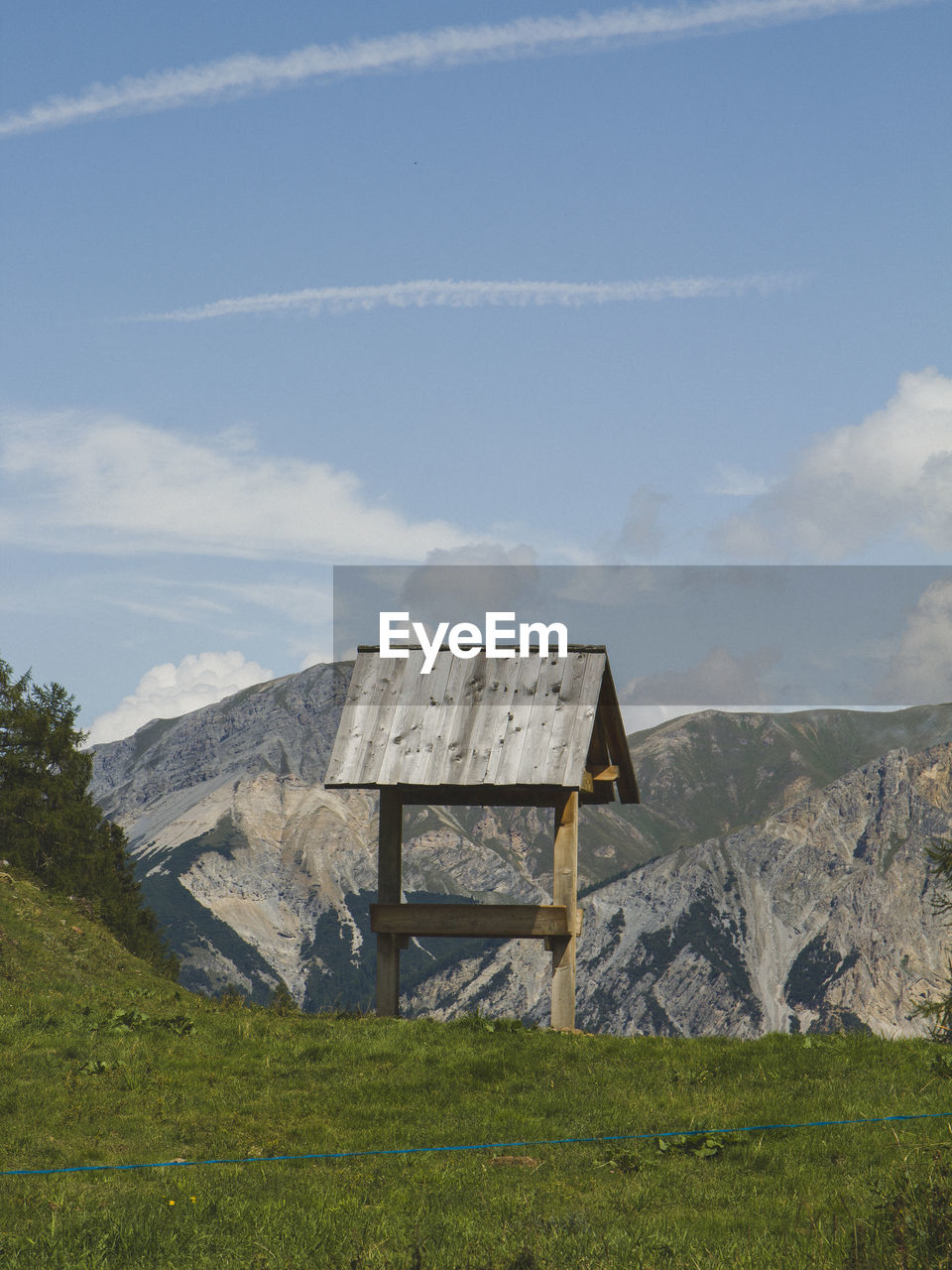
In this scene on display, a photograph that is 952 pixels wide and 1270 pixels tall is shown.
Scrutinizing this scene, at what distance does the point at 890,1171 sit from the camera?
432 inches

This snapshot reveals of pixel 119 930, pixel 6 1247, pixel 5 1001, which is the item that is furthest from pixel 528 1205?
pixel 119 930

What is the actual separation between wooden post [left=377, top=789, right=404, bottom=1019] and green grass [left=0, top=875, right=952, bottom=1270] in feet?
9.68

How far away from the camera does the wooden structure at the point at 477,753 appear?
22953mm

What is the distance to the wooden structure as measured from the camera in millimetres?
22953

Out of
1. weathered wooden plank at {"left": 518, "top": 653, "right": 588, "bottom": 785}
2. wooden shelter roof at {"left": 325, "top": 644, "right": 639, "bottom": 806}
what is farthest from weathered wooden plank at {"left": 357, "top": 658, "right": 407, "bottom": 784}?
weathered wooden plank at {"left": 518, "top": 653, "right": 588, "bottom": 785}

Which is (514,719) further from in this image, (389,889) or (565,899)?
(389,889)

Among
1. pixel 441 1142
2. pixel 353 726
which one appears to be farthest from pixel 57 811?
pixel 441 1142

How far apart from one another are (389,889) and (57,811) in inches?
1292

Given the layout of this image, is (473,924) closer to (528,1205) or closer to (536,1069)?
(536,1069)

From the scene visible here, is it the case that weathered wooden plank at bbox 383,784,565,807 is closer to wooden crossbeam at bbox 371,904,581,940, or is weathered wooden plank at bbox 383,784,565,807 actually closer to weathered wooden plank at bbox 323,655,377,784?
weathered wooden plank at bbox 323,655,377,784

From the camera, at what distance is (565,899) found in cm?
2305

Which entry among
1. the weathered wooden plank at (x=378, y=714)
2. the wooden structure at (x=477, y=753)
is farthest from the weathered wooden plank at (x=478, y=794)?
the weathered wooden plank at (x=378, y=714)

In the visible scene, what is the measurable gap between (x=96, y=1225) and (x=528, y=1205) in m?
3.38

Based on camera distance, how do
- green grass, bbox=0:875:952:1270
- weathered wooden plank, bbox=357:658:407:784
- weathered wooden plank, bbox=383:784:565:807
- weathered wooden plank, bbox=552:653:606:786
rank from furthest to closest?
weathered wooden plank, bbox=383:784:565:807, weathered wooden plank, bbox=357:658:407:784, weathered wooden plank, bbox=552:653:606:786, green grass, bbox=0:875:952:1270
